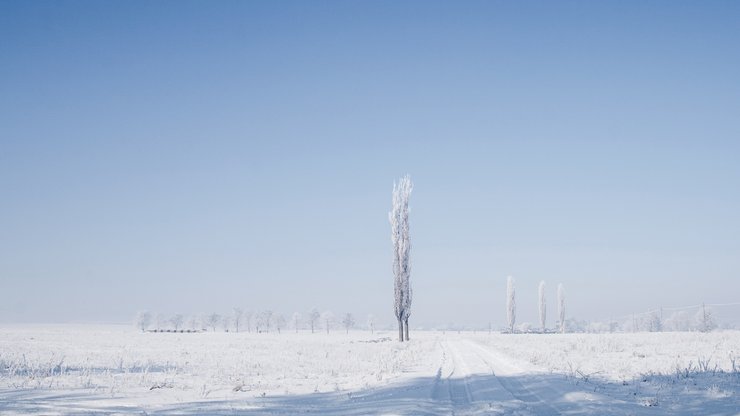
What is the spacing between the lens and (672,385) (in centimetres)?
1173

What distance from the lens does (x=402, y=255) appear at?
4003cm

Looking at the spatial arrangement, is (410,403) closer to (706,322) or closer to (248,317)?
(706,322)

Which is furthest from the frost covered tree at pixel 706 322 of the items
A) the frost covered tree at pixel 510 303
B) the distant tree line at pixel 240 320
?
the distant tree line at pixel 240 320

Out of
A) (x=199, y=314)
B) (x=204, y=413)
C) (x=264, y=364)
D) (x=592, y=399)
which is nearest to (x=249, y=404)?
(x=204, y=413)

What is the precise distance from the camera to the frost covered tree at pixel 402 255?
1565 inches

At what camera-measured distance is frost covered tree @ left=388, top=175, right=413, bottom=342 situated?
3975cm

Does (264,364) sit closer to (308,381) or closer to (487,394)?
(308,381)

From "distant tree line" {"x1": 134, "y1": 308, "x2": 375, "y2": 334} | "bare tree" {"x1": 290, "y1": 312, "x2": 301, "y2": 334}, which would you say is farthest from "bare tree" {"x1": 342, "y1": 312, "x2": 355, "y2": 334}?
"bare tree" {"x1": 290, "y1": 312, "x2": 301, "y2": 334}

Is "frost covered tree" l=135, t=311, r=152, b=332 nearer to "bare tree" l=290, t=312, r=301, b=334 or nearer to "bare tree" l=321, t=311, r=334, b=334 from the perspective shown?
"bare tree" l=290, t=312, r=301, b=334

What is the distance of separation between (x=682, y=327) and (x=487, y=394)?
154m

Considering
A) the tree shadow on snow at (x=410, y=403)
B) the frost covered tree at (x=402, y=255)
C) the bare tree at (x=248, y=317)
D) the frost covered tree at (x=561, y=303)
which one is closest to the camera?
the tree shadow on snow at (x=410, y=403)

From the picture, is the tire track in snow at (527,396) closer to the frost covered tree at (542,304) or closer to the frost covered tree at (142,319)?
the frost covered tree at (542,304)

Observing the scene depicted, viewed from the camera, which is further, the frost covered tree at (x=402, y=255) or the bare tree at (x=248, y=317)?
the bare tree at (x=248, y=317)

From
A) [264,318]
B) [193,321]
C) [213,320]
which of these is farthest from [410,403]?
[193,321]
